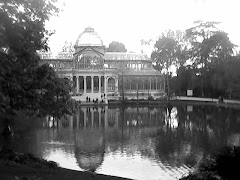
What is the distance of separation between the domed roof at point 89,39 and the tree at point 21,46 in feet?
157

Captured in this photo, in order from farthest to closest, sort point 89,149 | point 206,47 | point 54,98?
point 206,47 → point 89,149 → point 54,98

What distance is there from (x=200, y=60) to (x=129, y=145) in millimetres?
38674

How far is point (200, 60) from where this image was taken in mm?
53219

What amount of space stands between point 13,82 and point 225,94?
148 feet

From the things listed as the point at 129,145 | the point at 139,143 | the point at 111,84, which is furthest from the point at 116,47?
the point at 129,145

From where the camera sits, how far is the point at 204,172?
30.8ft

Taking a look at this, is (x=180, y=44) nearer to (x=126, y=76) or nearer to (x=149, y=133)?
(x=126, y=76)

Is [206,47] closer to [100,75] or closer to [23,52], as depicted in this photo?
[100,75]

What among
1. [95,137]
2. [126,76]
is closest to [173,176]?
A: [95,137]

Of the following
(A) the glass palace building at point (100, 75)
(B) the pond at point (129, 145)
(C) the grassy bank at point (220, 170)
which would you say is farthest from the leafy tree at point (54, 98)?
(A) the glass palace building at point (100, 75)

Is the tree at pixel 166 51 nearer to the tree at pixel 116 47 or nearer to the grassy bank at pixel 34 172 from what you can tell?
the tree at pixel 116 47

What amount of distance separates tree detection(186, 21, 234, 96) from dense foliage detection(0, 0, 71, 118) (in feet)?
141

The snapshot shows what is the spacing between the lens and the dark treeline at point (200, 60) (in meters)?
47.5

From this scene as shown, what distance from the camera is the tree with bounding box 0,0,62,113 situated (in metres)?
8.70
